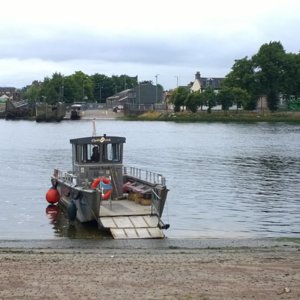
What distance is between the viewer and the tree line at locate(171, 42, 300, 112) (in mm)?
170875

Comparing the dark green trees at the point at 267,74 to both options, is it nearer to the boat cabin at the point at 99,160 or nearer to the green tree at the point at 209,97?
the green tree at the point at 209,97

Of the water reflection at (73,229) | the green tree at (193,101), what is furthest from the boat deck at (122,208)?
the green tree at (193,101)

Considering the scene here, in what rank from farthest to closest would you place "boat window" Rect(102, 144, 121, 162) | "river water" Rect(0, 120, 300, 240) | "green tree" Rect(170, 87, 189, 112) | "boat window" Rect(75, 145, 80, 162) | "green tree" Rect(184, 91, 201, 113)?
"green tree" Rect(170, 87, 189, 112) → "green tree" Rect(184, 91, 201, 113) → "boat window" Rect(75, 145, 80, 162) → "boat window" Rect(102, 144, 121, 162) → "river water" Rect(0, 120, 300, 240)

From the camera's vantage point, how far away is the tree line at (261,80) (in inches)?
6727

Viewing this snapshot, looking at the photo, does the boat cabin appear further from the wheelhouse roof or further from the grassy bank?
the grassy bank

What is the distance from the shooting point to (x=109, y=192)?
91.9 feet

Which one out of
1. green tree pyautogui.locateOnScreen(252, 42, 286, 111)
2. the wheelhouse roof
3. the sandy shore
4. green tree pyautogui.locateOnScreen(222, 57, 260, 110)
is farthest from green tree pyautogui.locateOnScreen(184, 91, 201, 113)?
the sandy shore

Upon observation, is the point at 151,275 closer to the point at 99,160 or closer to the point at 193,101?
the point at 99,160

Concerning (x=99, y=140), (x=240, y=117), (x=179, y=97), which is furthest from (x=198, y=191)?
(x=179, y=97)

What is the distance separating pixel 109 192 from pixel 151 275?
44.5ft

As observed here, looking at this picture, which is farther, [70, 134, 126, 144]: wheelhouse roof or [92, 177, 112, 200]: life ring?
[70, 134, 126, 144]: wheelhouse roof

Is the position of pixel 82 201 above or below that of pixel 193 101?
below

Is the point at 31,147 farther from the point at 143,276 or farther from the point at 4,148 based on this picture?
the point at 143,276

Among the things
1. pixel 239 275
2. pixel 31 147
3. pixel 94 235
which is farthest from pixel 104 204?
pixel 31 147
